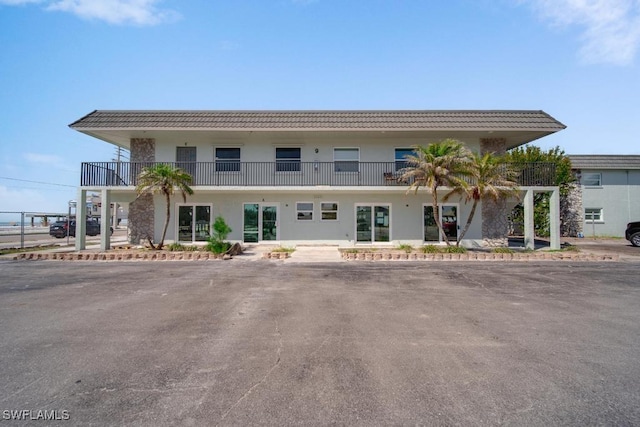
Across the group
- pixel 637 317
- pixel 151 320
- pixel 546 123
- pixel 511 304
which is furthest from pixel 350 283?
pixel 546 123

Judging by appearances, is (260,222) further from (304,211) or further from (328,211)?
(328,211)

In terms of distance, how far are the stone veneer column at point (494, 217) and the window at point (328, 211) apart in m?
8.30

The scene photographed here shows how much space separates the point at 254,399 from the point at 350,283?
19.5 ft

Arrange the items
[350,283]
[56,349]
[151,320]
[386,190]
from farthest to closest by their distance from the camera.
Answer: [386,190] < [350,283] < [151,320] < [56,349]

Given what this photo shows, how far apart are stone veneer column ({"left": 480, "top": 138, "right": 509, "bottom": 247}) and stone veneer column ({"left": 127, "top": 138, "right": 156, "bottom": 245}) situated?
1863 centimetres

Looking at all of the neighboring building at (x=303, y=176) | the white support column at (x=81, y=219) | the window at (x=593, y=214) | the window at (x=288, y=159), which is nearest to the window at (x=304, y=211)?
the neighboring building at (x=303, y=176)

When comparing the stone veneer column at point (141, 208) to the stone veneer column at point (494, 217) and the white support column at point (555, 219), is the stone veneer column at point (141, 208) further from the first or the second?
the white support column at point (555, 219)

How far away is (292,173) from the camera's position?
18.5 meters

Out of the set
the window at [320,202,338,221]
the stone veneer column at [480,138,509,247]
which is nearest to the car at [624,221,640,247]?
the stone veneer column at [480,138,509,247]

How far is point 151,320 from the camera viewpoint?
5699 millimetres

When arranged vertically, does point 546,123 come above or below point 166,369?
above

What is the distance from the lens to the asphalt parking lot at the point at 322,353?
10.0 feet

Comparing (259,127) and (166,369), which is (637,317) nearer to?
(166,369)

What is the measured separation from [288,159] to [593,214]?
24960 mm
